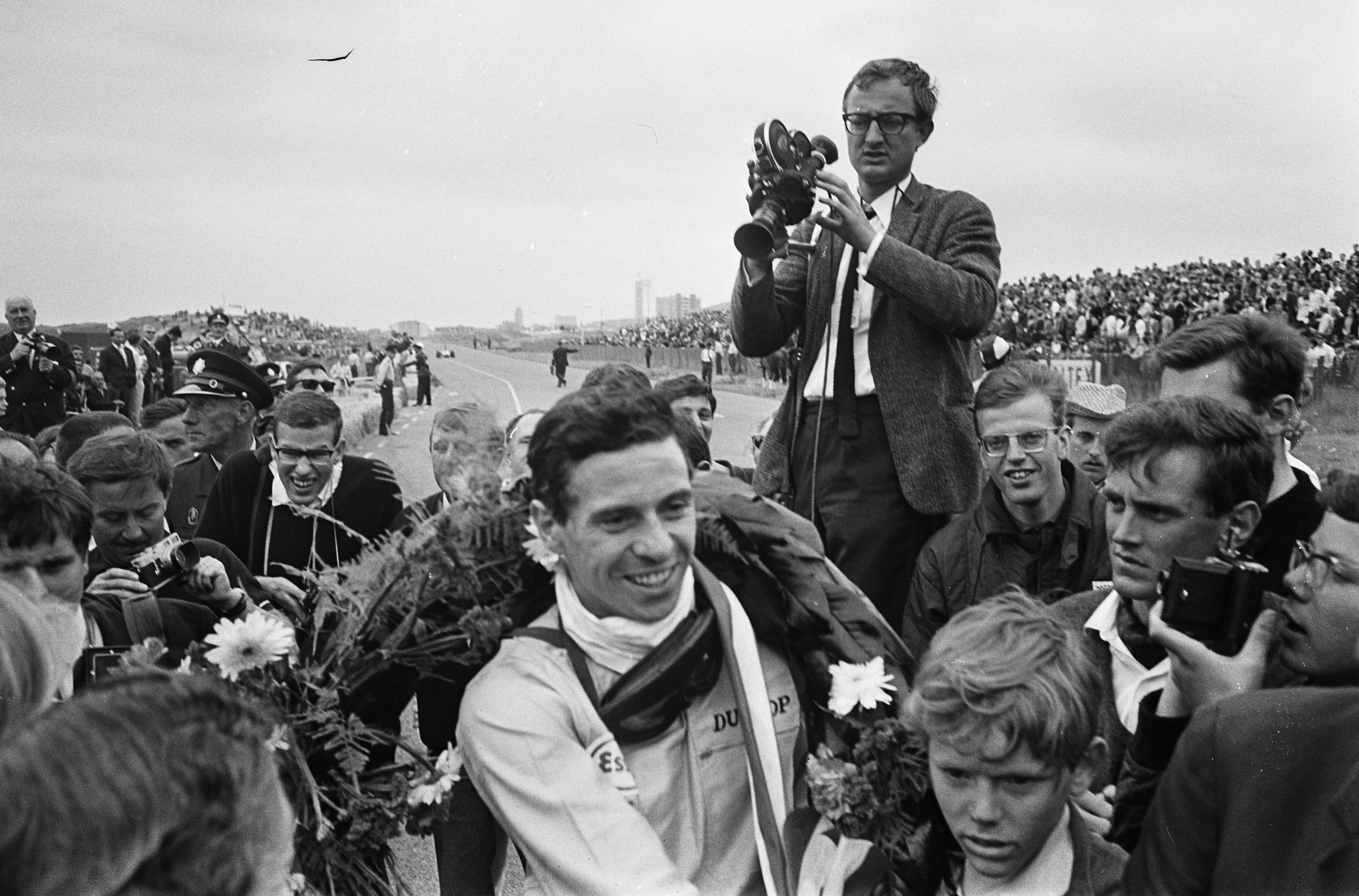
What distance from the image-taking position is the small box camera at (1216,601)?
7.98ft

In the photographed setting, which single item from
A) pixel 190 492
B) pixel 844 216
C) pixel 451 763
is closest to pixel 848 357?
pixel 844 216

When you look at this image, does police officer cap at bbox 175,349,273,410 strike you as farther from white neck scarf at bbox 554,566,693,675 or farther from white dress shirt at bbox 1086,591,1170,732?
white dress shirt at bbox 1086,591,1170,732

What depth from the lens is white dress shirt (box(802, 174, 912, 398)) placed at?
3.96 metres

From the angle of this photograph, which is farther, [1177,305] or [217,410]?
[1177,305]

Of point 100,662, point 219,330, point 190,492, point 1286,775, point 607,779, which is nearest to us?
point 1286,775

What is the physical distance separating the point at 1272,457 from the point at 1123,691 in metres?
0.70

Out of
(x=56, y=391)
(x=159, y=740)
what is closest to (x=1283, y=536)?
(x=159, y=740)

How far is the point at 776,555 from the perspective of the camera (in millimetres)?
2791

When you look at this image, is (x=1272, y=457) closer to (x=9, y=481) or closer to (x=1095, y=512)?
(x=1095, y=512)

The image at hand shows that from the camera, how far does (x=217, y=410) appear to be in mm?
6379

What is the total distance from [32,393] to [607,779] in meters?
12.0

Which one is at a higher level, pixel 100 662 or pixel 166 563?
pixel 166 563

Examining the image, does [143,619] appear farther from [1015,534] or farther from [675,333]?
[675,333]

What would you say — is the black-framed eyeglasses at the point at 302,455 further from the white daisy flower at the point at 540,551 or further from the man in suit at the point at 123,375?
the man in suit at the point at 123,375
